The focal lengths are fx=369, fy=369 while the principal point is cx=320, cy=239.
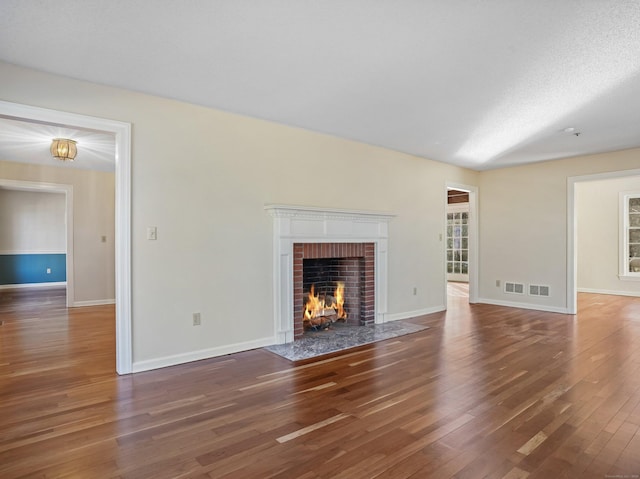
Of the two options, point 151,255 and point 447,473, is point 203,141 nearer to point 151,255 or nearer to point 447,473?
point 151,255

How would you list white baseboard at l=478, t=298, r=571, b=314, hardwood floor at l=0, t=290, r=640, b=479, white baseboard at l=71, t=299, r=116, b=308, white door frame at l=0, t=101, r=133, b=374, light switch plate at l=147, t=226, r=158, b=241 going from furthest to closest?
white baseboard at l=71, t=299, r=116, b=308, white baseboard at l=478, t=298, r=571, b=314, light switch plate at l=147, t=226, r=158, b=241, white door frame at l=0, t=101, r=133, b=374, hardwood floor at l=0, t=290, r=640, b=479

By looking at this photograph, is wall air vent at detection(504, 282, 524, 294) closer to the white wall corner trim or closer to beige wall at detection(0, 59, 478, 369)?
beige wall at detection(0, 59, 478, 369)

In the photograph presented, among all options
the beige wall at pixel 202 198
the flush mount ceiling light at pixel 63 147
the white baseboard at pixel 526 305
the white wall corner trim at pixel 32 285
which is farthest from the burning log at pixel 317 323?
the white wall corner trim at pixel 32 285

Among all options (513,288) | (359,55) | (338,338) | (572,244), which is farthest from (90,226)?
(572,244)

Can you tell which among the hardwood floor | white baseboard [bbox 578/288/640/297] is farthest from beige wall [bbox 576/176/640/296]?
the hardwood floor

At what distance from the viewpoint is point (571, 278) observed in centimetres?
587

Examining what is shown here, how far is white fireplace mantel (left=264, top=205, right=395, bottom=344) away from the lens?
4.09m

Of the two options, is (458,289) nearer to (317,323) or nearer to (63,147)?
(317,323)

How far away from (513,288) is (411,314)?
2280 mm

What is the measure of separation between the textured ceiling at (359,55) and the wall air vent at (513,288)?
3.12m

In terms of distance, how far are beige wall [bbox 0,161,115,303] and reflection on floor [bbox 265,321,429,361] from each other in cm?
463

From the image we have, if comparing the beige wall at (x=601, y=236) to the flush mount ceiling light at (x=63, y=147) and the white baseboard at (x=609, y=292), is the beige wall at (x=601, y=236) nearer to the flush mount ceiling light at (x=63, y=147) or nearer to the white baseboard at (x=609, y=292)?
the white baseboard at (x=609, y=292)

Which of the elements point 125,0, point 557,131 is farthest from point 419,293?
point 125,0

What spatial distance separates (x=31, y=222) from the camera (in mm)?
8953
